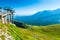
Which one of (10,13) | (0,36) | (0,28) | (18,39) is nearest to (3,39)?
(0,36)

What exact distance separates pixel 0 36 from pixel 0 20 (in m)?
20.8

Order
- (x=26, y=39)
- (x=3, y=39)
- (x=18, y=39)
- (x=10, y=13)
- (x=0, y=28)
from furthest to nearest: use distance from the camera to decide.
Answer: (x=10, y=13) → (x=26, y=39) → (x=18, y=39) → (x=0, y=28) → (x=3, y=39)

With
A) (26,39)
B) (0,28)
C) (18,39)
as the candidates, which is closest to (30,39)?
(26,39)

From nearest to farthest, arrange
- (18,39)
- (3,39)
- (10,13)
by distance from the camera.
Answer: (3,39)
(18,39)
(10,13)

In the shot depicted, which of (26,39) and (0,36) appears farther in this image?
(26,39)

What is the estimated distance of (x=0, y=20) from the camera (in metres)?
→ 78.3

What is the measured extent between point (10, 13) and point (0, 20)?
13.3 meters

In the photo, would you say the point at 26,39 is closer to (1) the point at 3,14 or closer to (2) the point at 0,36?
(1) the point at 3,14

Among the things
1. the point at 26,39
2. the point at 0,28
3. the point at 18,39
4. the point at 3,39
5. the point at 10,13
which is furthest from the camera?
the point at 10,13

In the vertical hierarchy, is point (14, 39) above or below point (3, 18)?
below

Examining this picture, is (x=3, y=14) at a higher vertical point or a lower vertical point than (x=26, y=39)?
higher

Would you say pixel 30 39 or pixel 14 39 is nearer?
pixel 14 39

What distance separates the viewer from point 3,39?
5819 centimetres

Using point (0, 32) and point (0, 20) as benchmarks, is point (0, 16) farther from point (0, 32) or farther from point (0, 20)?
point (0, 32)
